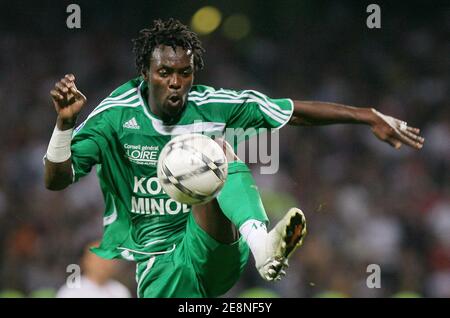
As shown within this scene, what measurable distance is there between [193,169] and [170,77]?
59 cm

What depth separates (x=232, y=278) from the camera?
4.81 meters

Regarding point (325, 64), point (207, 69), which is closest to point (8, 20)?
point (207, 69)

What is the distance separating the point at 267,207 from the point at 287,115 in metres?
2.75

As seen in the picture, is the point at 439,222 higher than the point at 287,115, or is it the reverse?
the point at 287,115

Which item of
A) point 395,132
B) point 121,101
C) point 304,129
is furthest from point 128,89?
point 304,129

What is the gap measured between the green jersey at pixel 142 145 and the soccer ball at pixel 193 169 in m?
0.35

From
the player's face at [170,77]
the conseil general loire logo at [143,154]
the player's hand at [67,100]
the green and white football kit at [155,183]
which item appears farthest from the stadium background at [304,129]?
the player's hand at [67,100]

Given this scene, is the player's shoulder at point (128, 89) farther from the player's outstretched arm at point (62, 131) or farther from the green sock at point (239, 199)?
the green sock at point (239, 199)

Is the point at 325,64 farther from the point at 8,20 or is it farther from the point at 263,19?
the point at 8,20

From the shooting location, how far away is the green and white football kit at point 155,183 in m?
4.64

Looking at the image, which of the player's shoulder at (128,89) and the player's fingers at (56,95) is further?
the player's shoulder at (128,89)

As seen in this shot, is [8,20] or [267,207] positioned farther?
[8,20]

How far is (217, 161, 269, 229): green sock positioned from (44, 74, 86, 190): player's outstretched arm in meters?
0.82

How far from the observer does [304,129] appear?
8.38 metres
